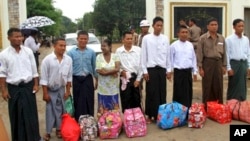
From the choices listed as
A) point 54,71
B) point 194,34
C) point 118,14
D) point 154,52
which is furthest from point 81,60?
point 118,14

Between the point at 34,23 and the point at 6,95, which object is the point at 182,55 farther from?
the point at 34,23

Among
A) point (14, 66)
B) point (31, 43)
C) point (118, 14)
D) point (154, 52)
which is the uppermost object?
point (118, 14)

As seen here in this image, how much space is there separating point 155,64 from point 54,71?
1.68m

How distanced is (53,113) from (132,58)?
1521mm

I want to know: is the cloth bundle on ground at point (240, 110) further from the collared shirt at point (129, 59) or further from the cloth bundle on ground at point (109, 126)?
the cloth bundle on ground at point (109, 126)

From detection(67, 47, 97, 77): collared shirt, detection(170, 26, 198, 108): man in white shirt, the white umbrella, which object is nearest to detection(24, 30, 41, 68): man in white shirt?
the white umbrella

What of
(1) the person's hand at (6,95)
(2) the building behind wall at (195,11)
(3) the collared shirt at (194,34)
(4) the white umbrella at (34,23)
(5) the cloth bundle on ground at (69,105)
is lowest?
(5) the cloth bundle on ground at (69,105)

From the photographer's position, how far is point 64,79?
5254 millimetres

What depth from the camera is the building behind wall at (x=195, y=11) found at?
468 inches

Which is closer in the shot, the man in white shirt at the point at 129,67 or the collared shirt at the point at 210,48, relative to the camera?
the man in white shirt at the point at 129,67

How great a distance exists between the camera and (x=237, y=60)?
647cm

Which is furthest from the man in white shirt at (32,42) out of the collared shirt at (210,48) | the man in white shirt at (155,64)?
the collared shirt at (210,48)

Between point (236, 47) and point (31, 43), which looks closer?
point (236, 47)

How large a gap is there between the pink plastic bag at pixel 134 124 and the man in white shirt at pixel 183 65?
1051mm
